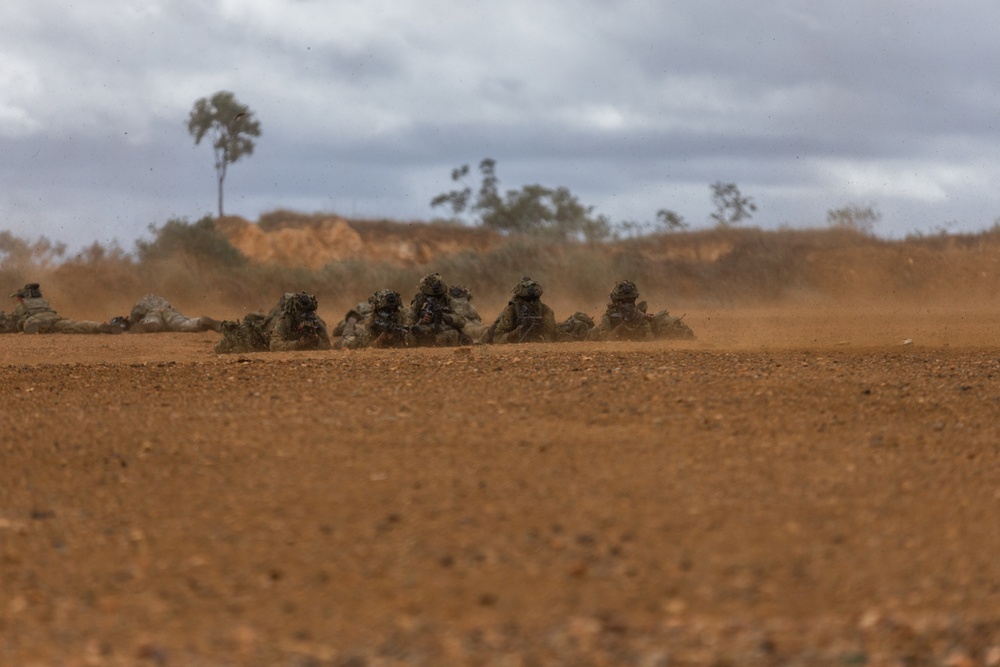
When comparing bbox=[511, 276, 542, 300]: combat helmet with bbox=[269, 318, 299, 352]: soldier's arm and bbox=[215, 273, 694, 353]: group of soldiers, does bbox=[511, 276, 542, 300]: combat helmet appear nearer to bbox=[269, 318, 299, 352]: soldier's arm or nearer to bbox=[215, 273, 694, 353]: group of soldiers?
bbox=[215, 273, 694, 353]: group of soldiers

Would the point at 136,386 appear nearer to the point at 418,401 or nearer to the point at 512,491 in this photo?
the point at 418,401

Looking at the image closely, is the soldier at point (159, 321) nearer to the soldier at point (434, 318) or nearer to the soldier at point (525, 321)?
the soldier at point (434, 318)

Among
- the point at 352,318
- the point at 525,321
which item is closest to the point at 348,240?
the point at 352,318

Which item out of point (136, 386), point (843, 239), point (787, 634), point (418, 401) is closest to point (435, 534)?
point (787, 634)

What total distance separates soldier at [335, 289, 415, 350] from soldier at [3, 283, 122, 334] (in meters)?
9.68

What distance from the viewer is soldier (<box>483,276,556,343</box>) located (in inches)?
667

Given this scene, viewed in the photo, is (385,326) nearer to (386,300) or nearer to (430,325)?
(386,300)

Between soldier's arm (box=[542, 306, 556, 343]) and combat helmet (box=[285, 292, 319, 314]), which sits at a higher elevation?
combat helmet (box=[285, 292, 319, 314])

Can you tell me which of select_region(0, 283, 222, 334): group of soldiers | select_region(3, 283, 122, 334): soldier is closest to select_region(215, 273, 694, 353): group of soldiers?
select_region(0, 283, 222, 334): group of soldiers

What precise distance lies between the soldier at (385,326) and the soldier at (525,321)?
4.59ft

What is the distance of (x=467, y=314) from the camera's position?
66.8ft

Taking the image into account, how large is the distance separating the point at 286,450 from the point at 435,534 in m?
2.01

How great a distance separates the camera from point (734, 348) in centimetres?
1459

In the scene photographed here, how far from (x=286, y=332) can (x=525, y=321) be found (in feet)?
10.5
